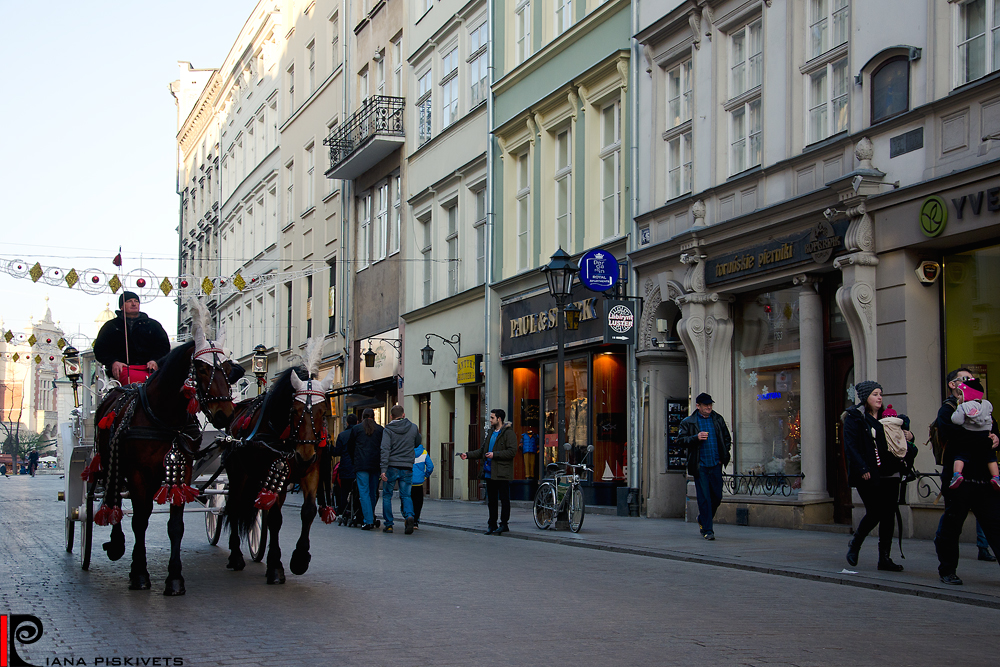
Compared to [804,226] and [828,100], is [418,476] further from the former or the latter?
[828,100]

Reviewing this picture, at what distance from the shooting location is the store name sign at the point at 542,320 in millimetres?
22858

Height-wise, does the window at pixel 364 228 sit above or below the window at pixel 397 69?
below

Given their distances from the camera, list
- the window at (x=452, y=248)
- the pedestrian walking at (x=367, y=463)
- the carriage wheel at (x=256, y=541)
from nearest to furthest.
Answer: the carriage wheel at (x=256, y=541)
the pedestrian walking at (x=367, y=463)
the window at (x=452, y=248)

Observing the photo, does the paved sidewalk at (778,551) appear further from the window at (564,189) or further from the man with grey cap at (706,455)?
the window at (564,189)

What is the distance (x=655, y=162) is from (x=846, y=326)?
562 cm

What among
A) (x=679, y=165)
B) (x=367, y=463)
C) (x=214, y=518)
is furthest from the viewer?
(x=679, y=165)

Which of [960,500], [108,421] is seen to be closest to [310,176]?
[108,421]

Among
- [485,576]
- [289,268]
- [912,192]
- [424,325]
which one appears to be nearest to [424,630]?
[485,576]

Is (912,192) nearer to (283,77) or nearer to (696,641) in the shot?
(696,641)

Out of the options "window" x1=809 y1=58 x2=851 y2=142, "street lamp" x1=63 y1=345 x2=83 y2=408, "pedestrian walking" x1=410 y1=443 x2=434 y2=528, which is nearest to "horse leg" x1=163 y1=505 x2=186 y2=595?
"street lamp" x1=63 y1=345 x2=83 y2=408

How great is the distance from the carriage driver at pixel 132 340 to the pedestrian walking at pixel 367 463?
7512 millimetres

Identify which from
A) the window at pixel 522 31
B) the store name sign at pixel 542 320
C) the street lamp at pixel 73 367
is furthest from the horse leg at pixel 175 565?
the window at pixel 522 31

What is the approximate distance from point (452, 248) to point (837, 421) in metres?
15.7

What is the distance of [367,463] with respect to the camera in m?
18.4
